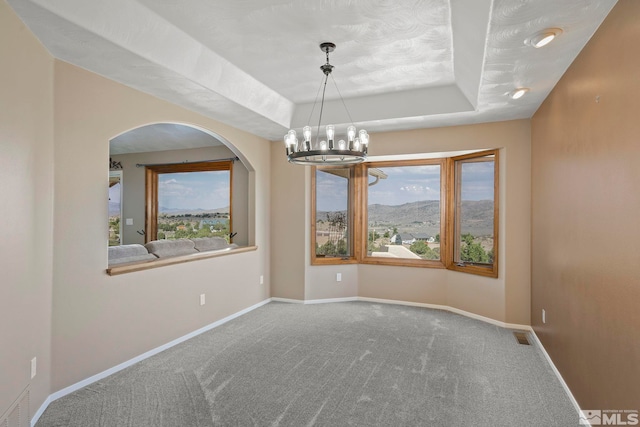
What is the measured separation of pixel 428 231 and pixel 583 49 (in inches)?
131

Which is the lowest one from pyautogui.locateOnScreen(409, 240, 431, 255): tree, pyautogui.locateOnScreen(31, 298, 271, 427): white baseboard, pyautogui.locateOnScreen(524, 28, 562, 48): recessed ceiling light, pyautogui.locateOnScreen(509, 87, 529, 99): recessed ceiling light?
pyautogui.locateOnScreen(31, 298, 271, 427): white baseboard

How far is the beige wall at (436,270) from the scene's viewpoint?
4.28 meters

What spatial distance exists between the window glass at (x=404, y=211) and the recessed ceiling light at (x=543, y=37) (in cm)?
299

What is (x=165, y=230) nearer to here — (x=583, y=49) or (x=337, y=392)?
(x=337, y=392)

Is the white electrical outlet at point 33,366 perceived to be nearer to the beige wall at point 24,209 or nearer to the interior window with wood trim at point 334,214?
the beige wall at point 24,209

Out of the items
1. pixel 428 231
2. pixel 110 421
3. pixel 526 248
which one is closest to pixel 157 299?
pixel 110 421

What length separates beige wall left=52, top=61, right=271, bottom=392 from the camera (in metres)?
2.70

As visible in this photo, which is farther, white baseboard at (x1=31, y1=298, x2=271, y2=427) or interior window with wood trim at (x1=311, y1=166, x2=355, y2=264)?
interior window with wood trim at (x1=311, y1=166, x2=355, y2=264)

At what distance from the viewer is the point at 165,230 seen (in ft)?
22.2

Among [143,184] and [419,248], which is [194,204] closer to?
[143,184]

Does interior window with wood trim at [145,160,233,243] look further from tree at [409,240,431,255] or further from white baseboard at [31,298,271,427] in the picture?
tree at [409,240,431,255]

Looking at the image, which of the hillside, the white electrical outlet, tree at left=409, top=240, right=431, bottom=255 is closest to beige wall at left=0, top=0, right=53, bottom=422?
the white electrical outlet

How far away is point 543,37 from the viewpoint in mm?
2230

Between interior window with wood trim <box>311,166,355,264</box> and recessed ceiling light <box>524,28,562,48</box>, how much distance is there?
349cm
